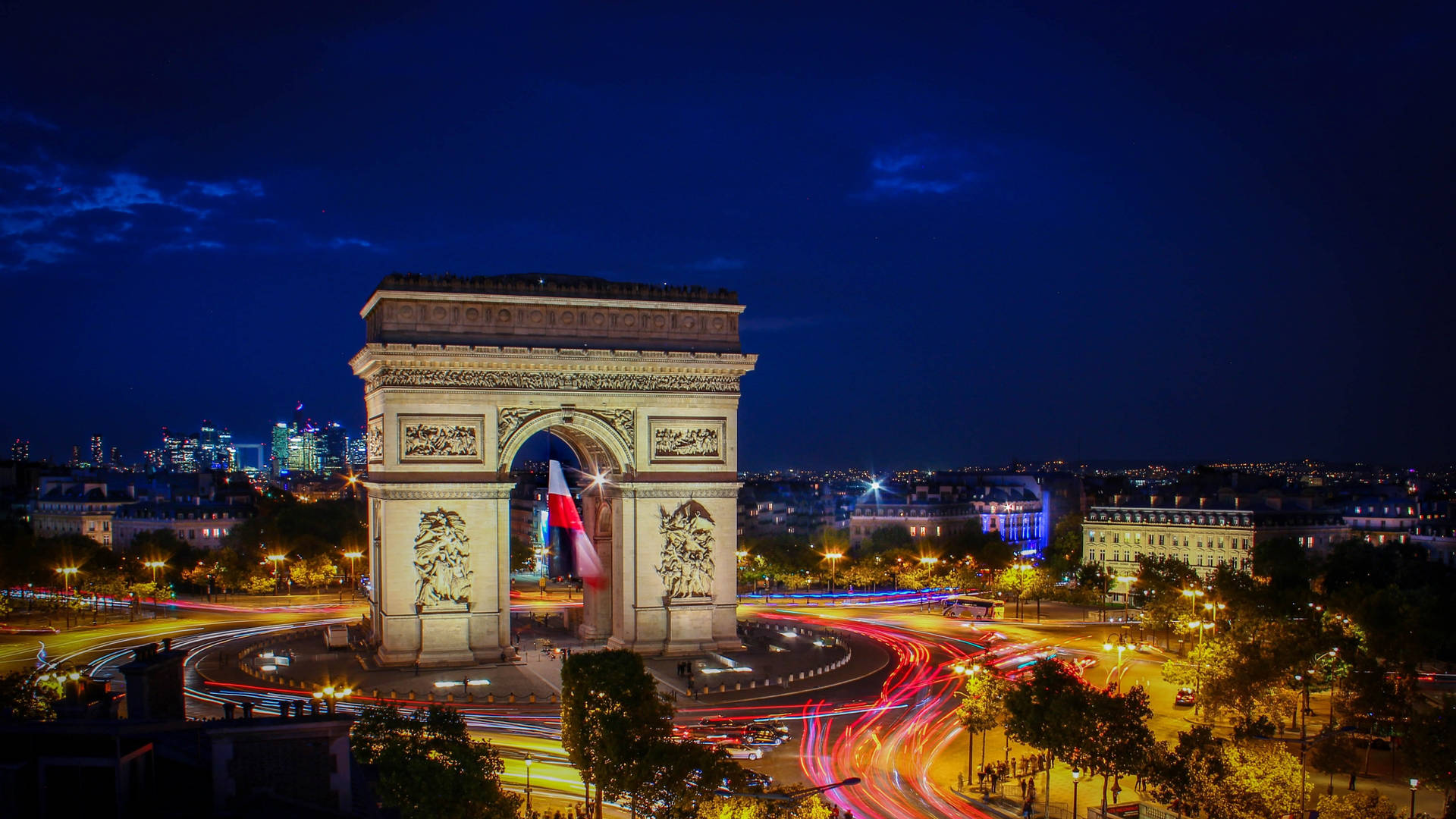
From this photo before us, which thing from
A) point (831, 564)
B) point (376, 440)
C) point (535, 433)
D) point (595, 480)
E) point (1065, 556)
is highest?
point (535, 433)

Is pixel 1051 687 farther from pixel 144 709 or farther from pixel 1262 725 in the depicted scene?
pixel 144 709

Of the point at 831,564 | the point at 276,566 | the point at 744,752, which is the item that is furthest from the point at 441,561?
the point at 831,564

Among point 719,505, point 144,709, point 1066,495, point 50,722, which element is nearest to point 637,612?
point 719,505

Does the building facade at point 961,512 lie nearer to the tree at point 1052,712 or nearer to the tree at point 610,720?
the tree at point 1052,712

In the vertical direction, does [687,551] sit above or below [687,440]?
below

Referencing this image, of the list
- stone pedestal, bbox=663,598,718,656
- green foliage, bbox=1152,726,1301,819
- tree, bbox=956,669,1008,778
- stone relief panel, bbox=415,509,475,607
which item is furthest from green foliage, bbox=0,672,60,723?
green foliage, bbox=1152,726,1301,819

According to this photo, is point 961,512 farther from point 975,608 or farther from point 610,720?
point 610,720

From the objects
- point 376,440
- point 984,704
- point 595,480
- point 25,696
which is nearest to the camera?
point 25,696
